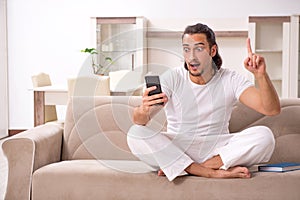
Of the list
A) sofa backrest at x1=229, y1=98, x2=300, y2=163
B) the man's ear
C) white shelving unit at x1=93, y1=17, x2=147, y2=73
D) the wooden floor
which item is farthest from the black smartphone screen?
white shelving unit at x1=93, y1=17, x2=147, y2=73

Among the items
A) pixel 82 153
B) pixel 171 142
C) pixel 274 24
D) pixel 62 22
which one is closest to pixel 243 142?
pixel 171 142

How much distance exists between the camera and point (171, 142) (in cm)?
254

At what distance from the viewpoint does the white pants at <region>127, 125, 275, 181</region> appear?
2.44 m


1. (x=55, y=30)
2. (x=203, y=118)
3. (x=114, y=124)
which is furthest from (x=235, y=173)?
(x=55, y=30)

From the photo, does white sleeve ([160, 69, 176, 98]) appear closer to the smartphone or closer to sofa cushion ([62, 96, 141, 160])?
the smartphone

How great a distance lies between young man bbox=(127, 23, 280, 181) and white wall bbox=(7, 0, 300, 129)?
4.03m

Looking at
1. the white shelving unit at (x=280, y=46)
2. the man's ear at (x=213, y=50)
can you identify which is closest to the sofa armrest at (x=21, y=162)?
the man's ear at (x=213, y=50)

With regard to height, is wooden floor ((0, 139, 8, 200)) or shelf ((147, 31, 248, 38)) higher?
shelf ((147, 31, 248, 38))

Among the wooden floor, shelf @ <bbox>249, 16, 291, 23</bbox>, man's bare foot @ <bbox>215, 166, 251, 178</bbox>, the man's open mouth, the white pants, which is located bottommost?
the wooden floor

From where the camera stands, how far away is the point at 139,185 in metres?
2.46

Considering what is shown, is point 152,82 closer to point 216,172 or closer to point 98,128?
point 216,172

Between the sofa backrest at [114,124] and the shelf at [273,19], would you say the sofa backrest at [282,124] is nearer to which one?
the sofa backrest at [114,124]

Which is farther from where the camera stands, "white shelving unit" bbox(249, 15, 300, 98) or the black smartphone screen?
"white shelving unit" bbox(249, 15, 300, 98)

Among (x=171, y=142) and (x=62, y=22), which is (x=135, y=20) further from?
(x=171, y=142)
